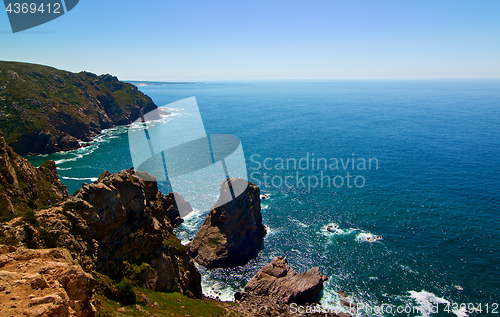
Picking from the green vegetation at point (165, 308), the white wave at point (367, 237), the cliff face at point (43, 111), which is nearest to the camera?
the green vegetation at point (165, 308)

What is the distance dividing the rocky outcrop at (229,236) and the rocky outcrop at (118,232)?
1807cm

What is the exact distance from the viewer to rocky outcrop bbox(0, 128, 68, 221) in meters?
32.4

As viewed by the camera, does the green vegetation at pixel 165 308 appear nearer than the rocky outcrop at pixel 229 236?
Yes

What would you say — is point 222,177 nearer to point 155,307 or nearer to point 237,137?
point 237,137

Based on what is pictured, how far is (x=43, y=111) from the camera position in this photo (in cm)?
14988

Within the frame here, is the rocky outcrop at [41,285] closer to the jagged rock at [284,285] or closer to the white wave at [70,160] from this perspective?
the jagged rock at [284,285]

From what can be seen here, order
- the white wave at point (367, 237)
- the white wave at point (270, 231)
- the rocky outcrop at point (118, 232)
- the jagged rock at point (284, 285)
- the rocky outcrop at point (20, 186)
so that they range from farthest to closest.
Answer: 1. the white wave at point (270, 231)
2. the white wave at point (367, 237)
3. the jagged rock at point (284, 285)
4. the rocky outcrop at point (20, 186)
5. the rocky outcrop at point (118, 232)

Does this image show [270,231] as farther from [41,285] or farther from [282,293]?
[41,285]

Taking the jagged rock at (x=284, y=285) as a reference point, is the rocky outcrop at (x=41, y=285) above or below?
above

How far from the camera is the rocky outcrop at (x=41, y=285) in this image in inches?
555
